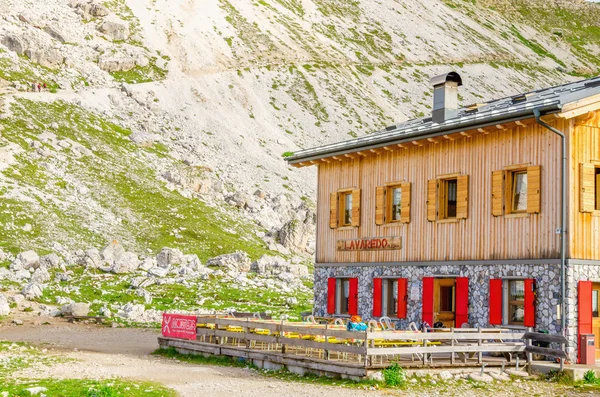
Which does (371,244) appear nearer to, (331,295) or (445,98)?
(331,295)

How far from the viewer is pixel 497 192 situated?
26.7 m

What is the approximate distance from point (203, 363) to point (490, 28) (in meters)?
172

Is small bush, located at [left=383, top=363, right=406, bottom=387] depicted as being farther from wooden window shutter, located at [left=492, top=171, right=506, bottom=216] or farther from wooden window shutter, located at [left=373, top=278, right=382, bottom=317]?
wooden window shutter, located at [left=373, top=278, right=382, bottom=317]

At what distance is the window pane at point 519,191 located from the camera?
86.0ft

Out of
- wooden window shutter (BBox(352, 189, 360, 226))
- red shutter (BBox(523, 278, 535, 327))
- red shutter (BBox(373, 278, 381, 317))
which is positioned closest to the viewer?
red shutter (BBox(523, 278, 535, 327))

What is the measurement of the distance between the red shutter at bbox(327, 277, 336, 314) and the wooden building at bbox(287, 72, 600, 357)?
0.20ft

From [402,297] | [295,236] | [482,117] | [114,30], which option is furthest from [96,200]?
[482,117]

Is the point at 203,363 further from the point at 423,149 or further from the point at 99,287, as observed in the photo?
the point at 99,287

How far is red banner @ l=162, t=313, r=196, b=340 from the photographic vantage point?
29.2 meters

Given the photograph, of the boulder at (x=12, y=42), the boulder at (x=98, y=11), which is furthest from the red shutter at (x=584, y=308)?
the boulder at (x=98, y=11)

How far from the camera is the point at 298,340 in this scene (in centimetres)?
2381

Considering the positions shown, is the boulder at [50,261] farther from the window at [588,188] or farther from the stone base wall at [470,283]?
the window at [588,188]

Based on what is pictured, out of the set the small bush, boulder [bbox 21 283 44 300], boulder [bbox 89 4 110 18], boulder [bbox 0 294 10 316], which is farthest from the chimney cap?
boulder [bbox 89 4 110 18]

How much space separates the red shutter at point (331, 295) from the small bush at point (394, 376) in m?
12.9
